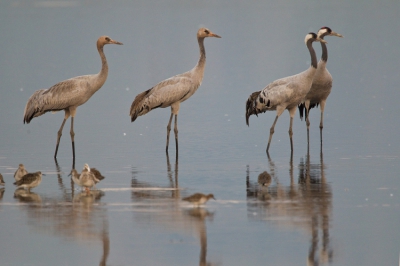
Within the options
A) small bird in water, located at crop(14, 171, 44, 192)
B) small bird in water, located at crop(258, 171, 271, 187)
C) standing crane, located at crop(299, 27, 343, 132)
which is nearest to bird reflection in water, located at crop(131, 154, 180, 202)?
small bird in water, located at crop(258, 171, 271, 187)

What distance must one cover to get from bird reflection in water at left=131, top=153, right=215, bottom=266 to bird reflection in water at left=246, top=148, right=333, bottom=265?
0.65 metres

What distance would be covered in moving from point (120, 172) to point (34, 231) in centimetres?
367

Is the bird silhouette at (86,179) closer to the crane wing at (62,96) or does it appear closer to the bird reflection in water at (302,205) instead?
the bird reflection in water at (302,205)

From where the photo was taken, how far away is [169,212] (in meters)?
10.4

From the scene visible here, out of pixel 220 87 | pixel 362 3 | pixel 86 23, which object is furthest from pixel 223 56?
pixel 362 3

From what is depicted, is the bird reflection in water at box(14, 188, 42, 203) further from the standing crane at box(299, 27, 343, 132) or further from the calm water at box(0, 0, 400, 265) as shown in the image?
the standing crane at box(299, 27, 343, 132)

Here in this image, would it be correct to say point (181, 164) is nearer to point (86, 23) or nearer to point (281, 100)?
point (281, 100)

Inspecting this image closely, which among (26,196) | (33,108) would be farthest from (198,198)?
(33,108)

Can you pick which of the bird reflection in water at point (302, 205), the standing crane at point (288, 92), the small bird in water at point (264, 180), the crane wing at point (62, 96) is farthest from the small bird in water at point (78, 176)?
the standing crane at point (288, 92)

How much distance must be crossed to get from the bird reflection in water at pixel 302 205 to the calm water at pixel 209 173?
0.02 meters

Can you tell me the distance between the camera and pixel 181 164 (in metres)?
14.1

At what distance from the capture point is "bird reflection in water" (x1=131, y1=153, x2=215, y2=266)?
31.7ft

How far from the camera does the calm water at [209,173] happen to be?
9.12 m

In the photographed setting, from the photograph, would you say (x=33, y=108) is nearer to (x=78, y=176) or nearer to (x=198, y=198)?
(x=78, y=176)
